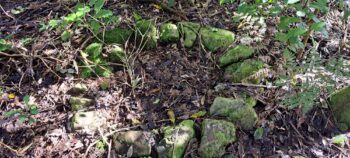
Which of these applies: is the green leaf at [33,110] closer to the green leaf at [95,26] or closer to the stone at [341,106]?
the green leaf at [95,26]

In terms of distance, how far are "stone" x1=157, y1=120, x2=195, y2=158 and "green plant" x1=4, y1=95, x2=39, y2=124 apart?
3.51 feet

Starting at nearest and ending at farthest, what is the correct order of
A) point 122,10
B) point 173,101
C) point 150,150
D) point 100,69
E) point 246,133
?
point 150,150 < point 246,133 < point 173,101 < point 100,69 < point 122,10

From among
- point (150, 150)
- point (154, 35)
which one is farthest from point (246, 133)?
point (154, 35)

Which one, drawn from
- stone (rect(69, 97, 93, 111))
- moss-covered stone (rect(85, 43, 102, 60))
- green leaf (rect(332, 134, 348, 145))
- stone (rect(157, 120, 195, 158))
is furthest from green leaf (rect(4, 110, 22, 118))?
green leaf (rect(332, 134, 348, 145))

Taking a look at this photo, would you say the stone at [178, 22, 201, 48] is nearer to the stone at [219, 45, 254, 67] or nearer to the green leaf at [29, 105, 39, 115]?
the stone at [219, 45, 254, 67]

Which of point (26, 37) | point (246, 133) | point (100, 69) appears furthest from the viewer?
point (26, 37)

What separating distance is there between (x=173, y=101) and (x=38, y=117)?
113 cm

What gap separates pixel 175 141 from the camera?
2.38 metres

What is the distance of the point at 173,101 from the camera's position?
2.73m

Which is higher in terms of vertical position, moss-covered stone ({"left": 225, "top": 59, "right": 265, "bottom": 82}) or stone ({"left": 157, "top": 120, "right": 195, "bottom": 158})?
moss-covered stone ({"left": 225, "top": 59, "right": 265, "bottom": 82})

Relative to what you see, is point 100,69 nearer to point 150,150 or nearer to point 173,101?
point 173,101

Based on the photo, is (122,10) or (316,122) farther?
(122,10)

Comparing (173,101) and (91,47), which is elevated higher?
(91,47)

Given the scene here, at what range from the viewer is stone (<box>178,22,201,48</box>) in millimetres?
3096
